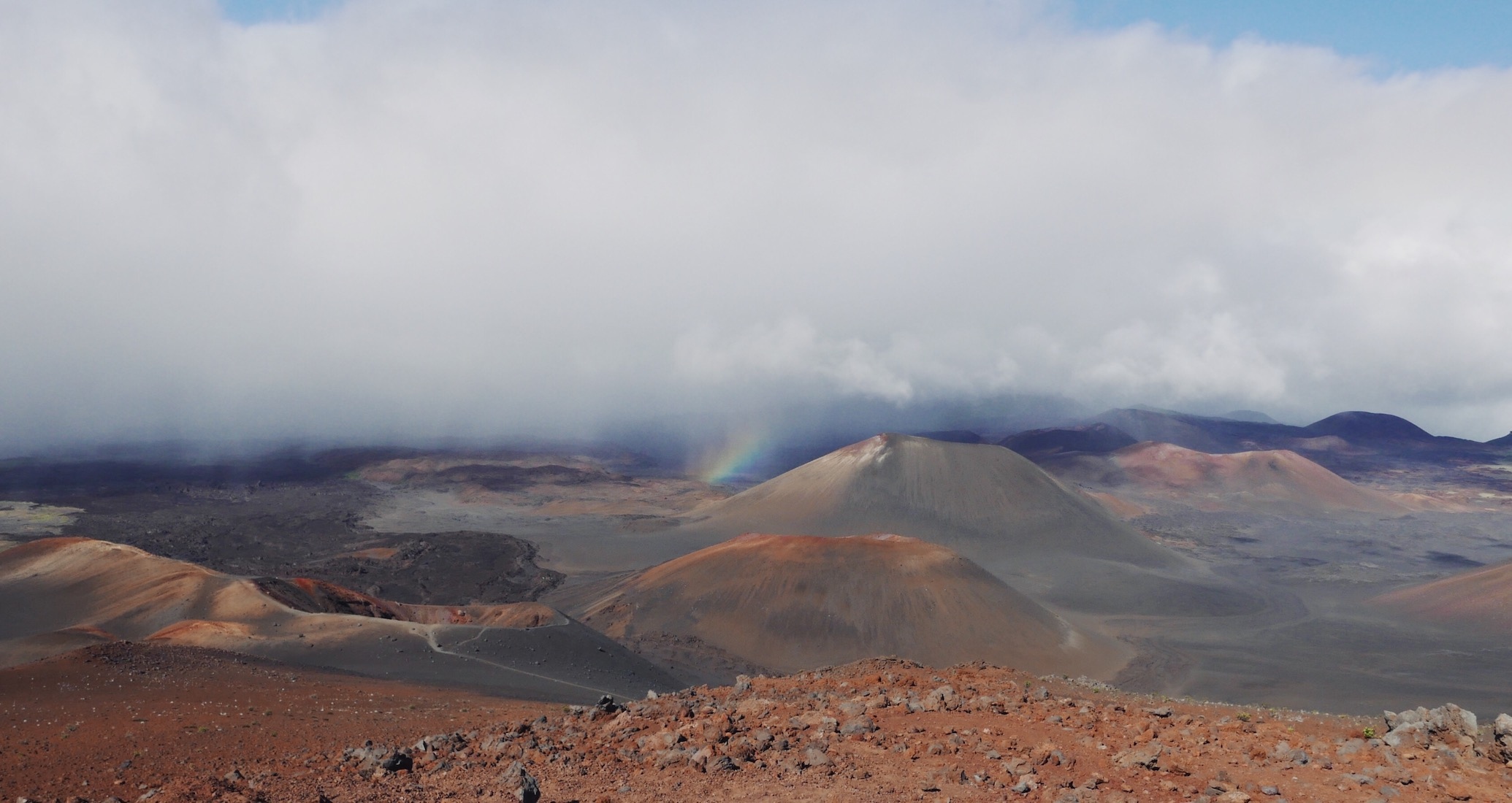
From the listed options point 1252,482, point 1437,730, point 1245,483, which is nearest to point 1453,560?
point 1252,482

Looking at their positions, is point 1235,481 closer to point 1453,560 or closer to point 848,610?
point 1453,560

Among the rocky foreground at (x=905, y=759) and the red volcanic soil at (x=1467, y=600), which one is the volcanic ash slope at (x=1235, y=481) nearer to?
the red volcanic soil at (x=1467, y=600)

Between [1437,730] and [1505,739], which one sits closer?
[1505,739]

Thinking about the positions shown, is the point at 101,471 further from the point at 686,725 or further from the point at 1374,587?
the point at 1374,587

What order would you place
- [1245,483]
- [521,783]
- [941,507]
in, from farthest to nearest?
[1245,483], [941,507], [521,783]

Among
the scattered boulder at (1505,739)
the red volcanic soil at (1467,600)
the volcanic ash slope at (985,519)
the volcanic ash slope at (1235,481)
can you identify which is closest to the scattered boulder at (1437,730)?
the scattered boulder at (1505,739)

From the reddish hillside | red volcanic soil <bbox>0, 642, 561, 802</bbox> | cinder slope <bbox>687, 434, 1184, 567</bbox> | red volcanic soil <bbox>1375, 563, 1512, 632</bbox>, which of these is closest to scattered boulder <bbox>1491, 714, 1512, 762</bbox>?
red volcanic soil <bbox>0, 642, 561, 802</bbox>

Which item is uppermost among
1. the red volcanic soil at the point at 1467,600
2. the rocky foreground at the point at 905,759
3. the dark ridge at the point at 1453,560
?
the rocky foreground at the point at 905,759
